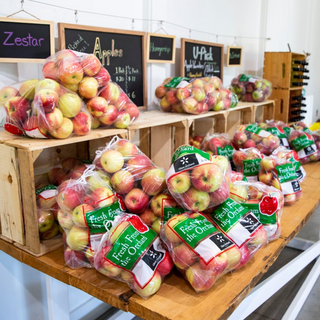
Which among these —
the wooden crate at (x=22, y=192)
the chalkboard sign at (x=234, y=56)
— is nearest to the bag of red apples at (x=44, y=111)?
the wooden crate at (x=22, y=192)

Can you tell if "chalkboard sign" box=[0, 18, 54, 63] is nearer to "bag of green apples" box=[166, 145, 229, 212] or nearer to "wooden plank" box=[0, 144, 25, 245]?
"wooden plank" box=[0, 144, 25, 245]

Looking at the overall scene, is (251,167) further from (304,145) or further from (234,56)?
(234,56)

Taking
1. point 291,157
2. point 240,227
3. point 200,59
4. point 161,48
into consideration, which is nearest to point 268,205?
point 240,227

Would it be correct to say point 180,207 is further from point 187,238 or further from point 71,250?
point 71,250

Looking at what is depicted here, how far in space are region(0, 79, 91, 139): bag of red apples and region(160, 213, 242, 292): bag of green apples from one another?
0.48 meters

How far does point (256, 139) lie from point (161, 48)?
0.79 metres

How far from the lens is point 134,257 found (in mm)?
938

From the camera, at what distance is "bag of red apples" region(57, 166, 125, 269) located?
3.40 ft

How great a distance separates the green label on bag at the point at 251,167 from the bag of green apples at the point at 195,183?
640 mm

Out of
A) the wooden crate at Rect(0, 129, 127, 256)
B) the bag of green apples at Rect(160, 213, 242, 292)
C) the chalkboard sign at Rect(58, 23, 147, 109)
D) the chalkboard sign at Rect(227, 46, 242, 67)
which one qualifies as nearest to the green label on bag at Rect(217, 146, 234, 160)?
the chalkboard sign at Rect(58, 23, 147, 109)

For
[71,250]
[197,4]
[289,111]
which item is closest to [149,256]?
[71,250]

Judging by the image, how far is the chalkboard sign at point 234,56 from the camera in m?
2.87

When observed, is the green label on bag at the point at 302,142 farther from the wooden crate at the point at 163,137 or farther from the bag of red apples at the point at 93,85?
the bag of red apples at the point at 93,85

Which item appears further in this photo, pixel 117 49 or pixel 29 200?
pixel 117 49
